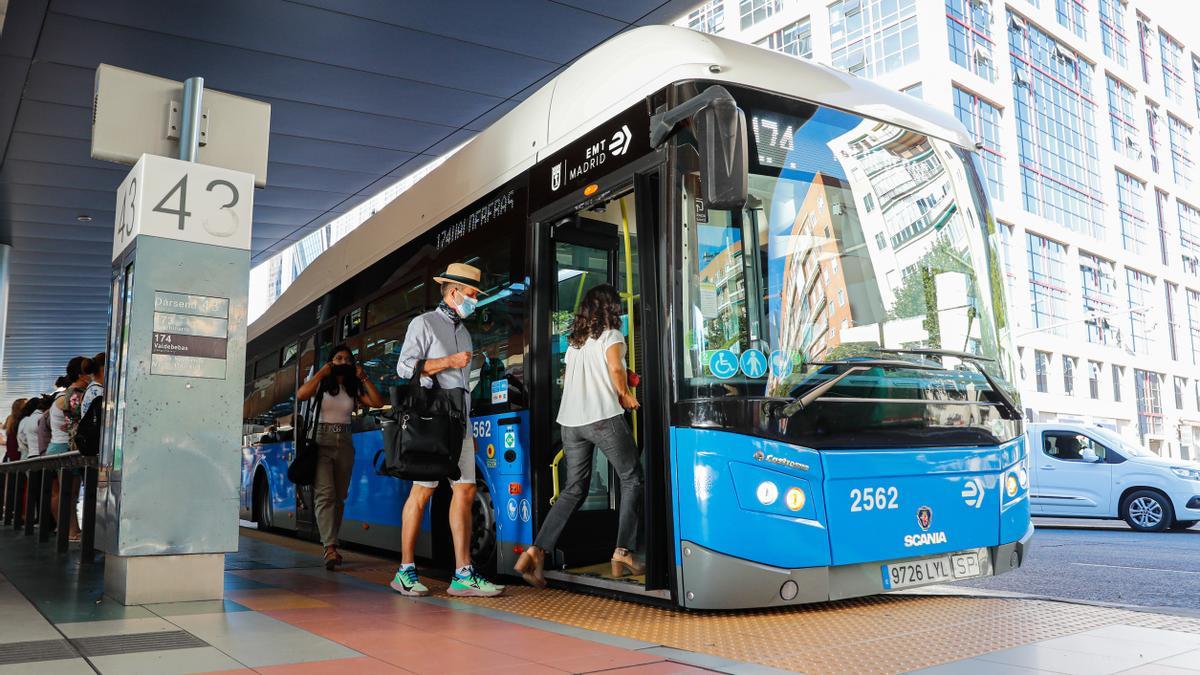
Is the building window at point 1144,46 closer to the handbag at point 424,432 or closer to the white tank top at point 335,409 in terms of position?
the white tank top at point 335,409

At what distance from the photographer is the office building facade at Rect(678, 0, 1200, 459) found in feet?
149

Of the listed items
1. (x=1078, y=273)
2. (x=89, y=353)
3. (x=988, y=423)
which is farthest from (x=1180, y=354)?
(x=988, y=423)

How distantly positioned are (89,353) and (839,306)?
34.1m

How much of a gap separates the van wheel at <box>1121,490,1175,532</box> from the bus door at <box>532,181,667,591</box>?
37.0 feet

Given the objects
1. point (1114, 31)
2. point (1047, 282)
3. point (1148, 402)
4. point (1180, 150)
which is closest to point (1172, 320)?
point (1148, 402)

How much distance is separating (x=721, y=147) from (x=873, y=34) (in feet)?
149

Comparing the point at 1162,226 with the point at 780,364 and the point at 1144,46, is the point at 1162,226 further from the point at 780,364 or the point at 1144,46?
the point at 780,364

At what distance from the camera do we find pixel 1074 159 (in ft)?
177

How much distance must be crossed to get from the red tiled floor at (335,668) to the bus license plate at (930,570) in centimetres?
264

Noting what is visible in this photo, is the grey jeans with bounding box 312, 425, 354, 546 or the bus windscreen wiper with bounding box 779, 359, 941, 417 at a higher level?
the bus windscreen wiper with bounding box 779, 359, 941, 417

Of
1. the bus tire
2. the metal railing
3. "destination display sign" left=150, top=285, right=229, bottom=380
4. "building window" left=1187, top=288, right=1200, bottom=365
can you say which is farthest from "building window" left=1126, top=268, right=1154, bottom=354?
"destination display sign" left=150, top=285, right=229, bottom=380

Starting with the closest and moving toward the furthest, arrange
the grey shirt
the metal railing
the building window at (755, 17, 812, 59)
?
1. the grey shirt
2. the metal railing
3. the building window at (755, 17, 812, 59)

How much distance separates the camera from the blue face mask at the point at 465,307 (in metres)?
6.34

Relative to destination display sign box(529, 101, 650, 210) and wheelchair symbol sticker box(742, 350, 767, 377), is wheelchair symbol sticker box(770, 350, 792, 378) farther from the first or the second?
destination display sign box(529, 101, 650, 210)
